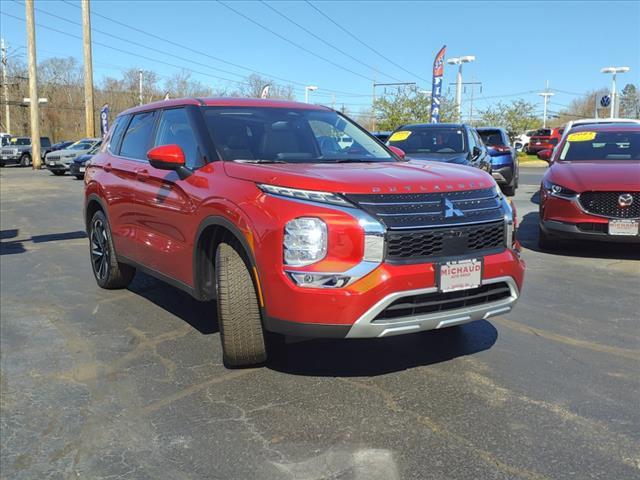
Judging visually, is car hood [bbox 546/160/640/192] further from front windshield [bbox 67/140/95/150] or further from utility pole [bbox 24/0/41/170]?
utility pole [bbox 24/0/41/170]

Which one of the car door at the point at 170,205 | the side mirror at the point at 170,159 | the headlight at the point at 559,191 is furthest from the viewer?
the headlight at the point at 559,191

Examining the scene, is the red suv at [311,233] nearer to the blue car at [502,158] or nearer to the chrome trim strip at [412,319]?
the chrome trim strip at [412,319]

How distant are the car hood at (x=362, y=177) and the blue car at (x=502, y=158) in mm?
10309

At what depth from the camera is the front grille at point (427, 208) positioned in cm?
321

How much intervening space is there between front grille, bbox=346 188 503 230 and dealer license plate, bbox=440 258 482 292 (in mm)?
238

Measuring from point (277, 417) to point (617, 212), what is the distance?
17.7 ft

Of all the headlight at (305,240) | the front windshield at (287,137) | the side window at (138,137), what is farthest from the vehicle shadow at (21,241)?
the headlight at (305,240)

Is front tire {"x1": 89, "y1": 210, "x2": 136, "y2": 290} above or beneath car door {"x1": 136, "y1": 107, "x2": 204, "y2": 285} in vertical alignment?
beneath

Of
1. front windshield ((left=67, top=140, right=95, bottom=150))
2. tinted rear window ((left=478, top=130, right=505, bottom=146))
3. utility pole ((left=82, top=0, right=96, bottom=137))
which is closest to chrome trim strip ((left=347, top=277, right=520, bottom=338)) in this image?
tinted rear window ((left=478, top=130, right=505, bottom=146))

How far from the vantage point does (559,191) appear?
726 centimetres

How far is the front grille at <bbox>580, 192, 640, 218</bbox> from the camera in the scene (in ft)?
22.2

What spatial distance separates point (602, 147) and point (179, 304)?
641 centimetres

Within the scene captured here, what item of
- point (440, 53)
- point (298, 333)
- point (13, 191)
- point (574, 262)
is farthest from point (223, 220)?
point (440, 53)

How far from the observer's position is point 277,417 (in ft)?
10.4
